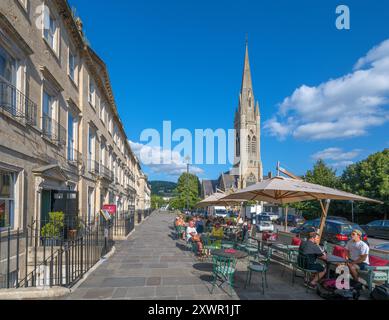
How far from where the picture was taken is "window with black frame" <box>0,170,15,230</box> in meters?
8.54

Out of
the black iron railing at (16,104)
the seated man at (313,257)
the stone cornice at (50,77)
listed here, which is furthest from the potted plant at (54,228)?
the seated man at (313,257)

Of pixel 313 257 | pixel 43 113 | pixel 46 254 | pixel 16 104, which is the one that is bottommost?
pixel 46 254

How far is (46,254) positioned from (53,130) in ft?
16.7

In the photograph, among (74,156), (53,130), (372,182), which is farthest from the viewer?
(372,182)

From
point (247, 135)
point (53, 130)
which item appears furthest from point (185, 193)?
point (53, 130)

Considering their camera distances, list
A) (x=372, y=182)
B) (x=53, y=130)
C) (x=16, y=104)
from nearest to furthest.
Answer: (x=16, y=104) < (x=53, y=130) < (x=372, y=182)

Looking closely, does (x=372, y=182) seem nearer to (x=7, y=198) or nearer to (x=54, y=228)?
(x=54, y=228)

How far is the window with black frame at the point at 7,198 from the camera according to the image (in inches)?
336

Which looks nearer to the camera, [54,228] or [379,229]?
[54,228]

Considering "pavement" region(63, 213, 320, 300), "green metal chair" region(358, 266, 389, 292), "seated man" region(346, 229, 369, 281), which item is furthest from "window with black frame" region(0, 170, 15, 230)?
"green metal chair" region(358, 266, 389, 292)

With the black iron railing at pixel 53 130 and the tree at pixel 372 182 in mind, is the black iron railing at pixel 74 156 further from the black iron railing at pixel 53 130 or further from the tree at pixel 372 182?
the tree at pixel 372 182

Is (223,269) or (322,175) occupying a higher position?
(322,175)

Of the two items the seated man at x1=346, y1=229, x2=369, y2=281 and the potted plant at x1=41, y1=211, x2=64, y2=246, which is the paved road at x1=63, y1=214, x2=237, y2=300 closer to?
the potted plant at x1=41, y1=211, x2=64, y2=246

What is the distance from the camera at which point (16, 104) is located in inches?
361
